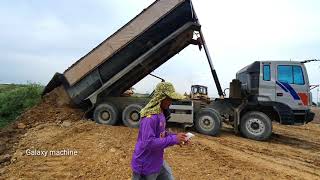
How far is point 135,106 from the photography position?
12.4 m

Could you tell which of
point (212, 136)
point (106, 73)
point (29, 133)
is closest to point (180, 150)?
point (212, 136)

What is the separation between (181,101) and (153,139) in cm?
799

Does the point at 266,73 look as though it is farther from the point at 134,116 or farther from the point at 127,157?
the point at 127,157

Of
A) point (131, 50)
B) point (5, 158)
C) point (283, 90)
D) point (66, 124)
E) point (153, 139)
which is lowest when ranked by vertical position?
point (5, 158)

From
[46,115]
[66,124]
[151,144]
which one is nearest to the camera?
[151,144]

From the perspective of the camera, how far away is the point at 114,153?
29.3 ft

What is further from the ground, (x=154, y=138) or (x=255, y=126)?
(x=154, y=138)

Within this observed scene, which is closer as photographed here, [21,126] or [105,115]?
[21,126]

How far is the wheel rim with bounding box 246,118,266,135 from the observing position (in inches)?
473

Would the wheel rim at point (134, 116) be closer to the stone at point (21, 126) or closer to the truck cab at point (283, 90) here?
the stone at point (21, 126)

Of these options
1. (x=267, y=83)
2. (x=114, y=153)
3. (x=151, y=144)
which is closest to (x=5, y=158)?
(x=114, y=153)

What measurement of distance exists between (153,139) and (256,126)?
339 inches

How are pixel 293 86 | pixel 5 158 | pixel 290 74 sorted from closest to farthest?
pixel 5 158, pixel 293 86, pixel 290 74

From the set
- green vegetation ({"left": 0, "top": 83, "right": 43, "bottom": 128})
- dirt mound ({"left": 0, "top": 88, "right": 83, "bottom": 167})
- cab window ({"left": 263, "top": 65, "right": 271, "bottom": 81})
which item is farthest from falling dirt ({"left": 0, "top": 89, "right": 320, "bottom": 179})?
green vegetation ({"left": 0, "top": 83, "right": 43, "bottom": 128})
